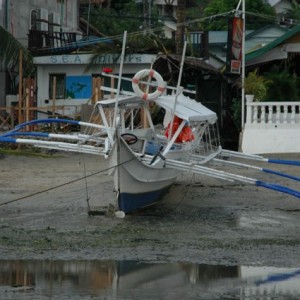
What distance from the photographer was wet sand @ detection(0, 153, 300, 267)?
12133 millimetres

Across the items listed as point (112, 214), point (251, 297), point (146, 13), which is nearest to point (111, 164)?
point (112, 214)

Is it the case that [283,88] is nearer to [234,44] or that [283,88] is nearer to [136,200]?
[234,44]

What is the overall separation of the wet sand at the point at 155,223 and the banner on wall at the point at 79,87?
503 inches

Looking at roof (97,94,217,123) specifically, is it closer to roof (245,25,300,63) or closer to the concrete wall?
the concrete wall

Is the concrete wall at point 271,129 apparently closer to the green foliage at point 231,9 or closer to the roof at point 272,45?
the roof at point 272,45

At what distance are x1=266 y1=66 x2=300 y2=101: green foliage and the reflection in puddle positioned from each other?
16.7 metres

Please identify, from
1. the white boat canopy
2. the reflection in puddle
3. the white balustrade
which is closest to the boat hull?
the white boat canopy

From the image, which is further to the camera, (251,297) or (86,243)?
(86,243)

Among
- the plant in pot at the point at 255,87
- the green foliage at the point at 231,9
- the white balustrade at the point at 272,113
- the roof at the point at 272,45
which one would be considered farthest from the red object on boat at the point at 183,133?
the green foliage at the point at 231,9

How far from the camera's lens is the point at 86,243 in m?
12.9

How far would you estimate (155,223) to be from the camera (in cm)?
1492

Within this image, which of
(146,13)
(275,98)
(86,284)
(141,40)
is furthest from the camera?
(146,13)

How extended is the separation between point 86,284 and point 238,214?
6.45m

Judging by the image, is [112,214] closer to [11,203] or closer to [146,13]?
[11,203]
